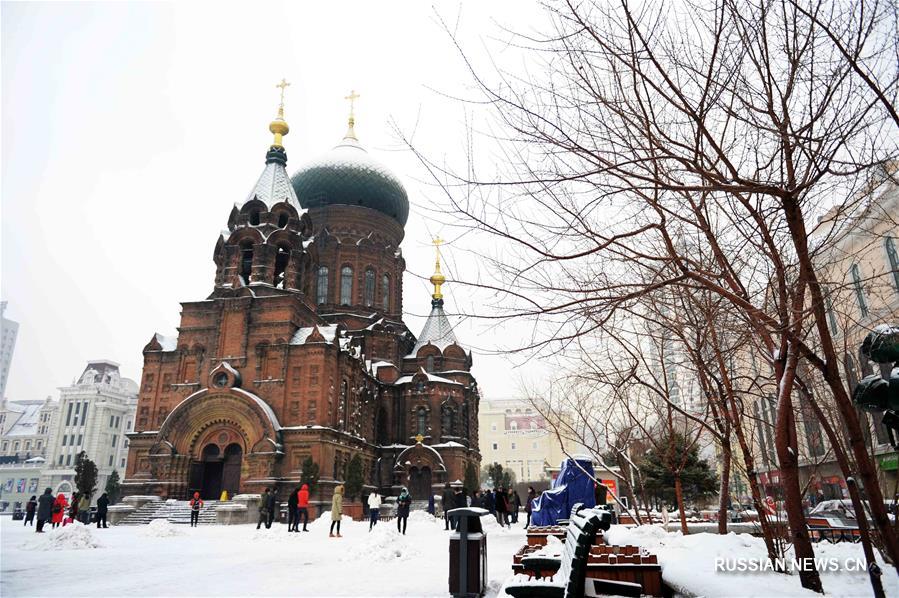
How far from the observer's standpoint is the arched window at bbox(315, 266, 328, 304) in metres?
40.1

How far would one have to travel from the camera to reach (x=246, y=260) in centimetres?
3225

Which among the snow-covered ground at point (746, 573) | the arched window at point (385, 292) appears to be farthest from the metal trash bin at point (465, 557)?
the arched window at point (385, 292)

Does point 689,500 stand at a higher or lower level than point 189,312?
lower

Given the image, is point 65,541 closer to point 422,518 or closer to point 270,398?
point 270,398

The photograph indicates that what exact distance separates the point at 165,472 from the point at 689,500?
78.3 ft

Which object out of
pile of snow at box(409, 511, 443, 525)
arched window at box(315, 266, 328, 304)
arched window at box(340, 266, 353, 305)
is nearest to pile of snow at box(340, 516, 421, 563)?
pile of snow at box(409, 511, 443, 525)

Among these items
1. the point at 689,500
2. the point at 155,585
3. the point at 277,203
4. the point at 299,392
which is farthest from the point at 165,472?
the point at 689,500

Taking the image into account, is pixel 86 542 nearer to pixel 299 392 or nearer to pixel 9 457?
pixel 299 392

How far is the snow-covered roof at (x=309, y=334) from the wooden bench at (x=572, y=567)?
24.5 metres

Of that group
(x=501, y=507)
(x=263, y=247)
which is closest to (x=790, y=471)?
(x=501, y=507)

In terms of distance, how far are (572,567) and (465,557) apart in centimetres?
379

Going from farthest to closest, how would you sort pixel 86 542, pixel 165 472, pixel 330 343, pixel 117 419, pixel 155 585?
pixel 117 419 < pixel 330 343 < pixel 165 472 < pixel 86 542 < pixel 155 585

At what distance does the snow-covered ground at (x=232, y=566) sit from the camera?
7.87 m

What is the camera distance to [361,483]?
1183 inches
